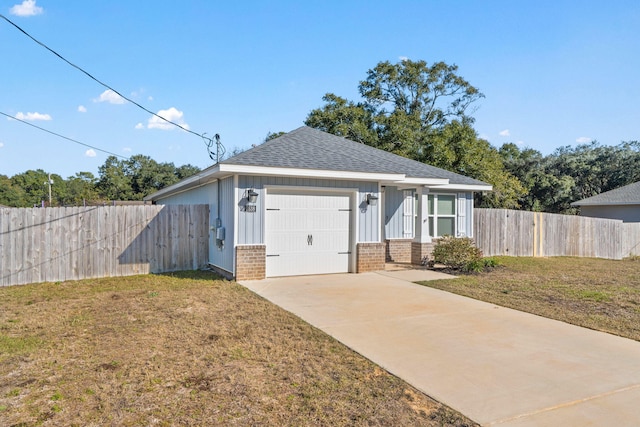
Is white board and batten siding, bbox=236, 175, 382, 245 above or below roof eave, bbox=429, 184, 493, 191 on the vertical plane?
below

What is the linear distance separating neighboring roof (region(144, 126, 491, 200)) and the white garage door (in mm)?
746

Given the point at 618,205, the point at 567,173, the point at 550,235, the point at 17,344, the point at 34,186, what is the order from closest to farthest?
the point at 17,344 < the point at 550,235 < the point at 618,205 < the point at 567,173 < the point at 34,186

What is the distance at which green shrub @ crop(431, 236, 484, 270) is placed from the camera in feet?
37.5

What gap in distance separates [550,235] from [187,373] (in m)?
16.8

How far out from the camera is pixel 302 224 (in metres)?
10.2

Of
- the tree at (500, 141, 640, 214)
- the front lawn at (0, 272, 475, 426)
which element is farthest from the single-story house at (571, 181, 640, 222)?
the front lawn at (0, 272, 475, 426)

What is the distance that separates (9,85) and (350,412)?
15935 mm

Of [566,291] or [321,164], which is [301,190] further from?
[566,291]

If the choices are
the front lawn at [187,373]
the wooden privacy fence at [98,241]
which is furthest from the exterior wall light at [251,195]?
the front lawn at [187,373]

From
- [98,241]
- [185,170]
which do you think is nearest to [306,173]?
[98,241]

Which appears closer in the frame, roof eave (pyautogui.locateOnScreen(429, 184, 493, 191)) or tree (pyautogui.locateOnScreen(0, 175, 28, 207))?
roof eave (pyautogui.locateOnScreen(429, 184, 493, 191))

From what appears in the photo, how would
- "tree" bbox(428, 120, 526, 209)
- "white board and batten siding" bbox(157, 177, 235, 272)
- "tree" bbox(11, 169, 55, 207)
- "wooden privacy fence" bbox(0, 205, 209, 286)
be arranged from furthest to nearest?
"tree" bbox(11, 169, 55, 207) < "tree" bbox(428, 120, 526, 209) < "white board and batten siding" bbox(157, 177, 235, 272) < "wooden privacy fence" bbox(0, 205, 209, 286)

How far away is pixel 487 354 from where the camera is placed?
15.7ft

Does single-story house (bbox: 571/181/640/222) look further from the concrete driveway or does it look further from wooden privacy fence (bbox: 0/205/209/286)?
wooden privacy fence (bbox: 0/205/209/286)
